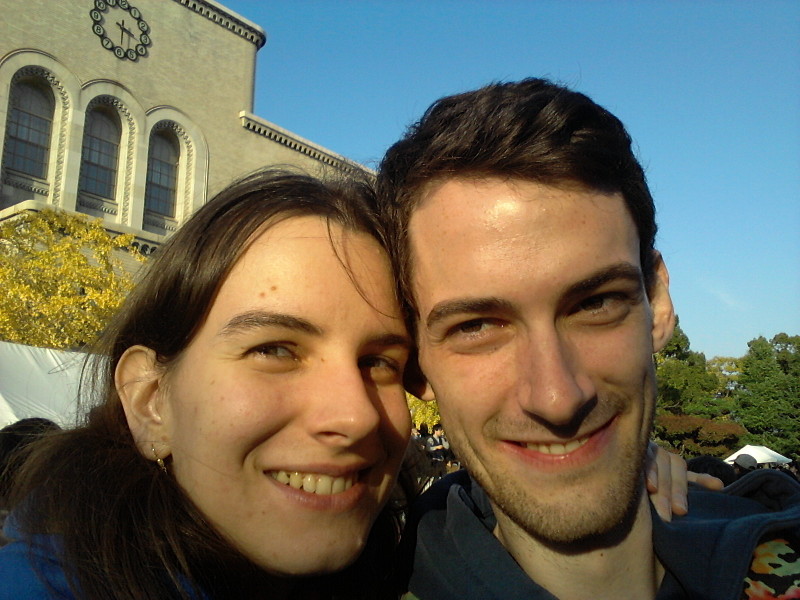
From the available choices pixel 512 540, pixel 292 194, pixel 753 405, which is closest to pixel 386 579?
pixel 512 540

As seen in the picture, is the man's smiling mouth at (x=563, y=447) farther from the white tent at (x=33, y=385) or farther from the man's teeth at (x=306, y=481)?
the white tent at (x=33, y=385)

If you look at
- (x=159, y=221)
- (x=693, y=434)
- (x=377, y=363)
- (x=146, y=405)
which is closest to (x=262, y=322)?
(x=377, y=363)

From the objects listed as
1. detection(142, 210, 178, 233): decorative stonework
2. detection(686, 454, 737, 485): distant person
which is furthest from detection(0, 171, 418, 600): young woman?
detection(142, 210, 178, 233): decorative stonework

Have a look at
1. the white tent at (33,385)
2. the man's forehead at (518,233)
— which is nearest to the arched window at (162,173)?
the white tent at (33,385)

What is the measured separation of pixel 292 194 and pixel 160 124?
76.4 ft

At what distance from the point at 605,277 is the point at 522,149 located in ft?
1.53

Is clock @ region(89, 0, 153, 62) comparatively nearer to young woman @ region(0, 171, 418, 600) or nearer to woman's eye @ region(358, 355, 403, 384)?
young woman @ region(0, 171, 418, 600)

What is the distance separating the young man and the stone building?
17683mm

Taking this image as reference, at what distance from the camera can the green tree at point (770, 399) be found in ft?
114

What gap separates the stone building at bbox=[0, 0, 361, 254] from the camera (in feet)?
64.2

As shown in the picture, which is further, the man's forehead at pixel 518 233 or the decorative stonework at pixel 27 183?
the decorative stonework at pixel 27 183

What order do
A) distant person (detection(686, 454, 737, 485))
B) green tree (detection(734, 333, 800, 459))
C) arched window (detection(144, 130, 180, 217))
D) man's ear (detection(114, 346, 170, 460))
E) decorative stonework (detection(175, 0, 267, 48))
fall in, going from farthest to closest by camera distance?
green tree (detection(734, 333, 800, 459)) → decorative stonework (detection(175, 0, 267, 48)) → arched window (detection(144, 130, 180, 217)) → distant person (detection(686, 454, 737, 485)) → man's ear (detection(114, 346, 170, 460))

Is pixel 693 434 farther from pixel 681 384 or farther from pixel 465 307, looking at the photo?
pixel 465 307

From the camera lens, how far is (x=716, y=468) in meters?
2.68
